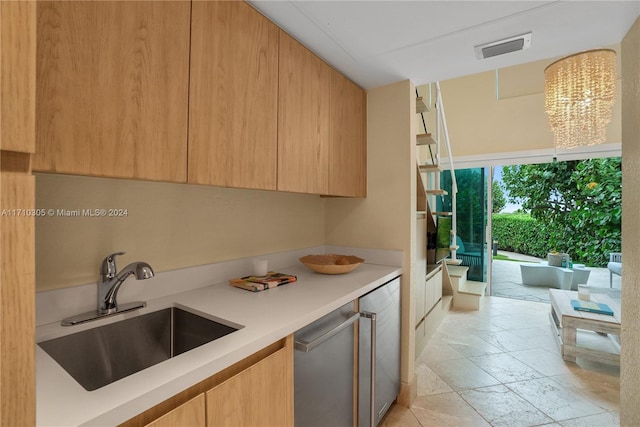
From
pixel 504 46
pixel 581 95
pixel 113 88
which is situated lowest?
pixel 113 88

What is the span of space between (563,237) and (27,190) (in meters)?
6.10

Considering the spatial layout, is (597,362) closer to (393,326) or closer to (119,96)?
(393,326)

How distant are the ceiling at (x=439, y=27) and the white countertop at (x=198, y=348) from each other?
4.38 ft

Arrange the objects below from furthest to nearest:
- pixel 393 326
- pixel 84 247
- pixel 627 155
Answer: pixel 393 326 → pixel 627 155 → pixel 84 247

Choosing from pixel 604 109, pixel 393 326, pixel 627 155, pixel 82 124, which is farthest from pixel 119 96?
pixel 604 109

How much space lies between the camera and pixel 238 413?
0.86 m

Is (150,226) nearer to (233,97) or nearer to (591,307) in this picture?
(233,97)

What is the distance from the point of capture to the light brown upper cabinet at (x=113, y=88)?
764 mm

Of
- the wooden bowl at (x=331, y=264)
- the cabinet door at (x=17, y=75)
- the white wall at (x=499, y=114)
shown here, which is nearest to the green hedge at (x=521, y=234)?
the white wall at (x=499, y=114)

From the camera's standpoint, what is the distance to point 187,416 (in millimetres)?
731

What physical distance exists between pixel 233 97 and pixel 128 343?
3.46 feet

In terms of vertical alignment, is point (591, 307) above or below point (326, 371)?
below

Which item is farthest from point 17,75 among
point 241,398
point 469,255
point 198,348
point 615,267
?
point 615,267

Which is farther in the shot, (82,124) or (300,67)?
(300,67)
